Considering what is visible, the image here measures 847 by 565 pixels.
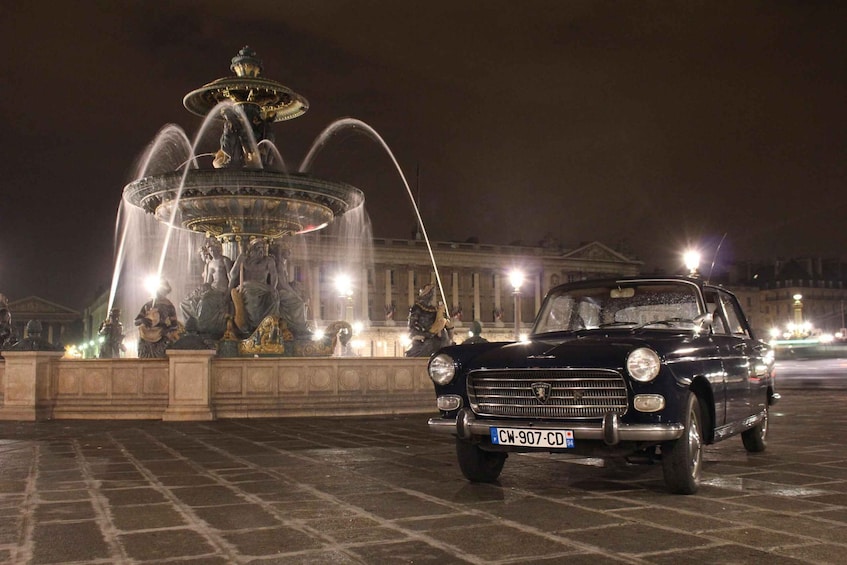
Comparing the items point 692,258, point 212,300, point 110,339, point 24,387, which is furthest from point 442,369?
point 692,258

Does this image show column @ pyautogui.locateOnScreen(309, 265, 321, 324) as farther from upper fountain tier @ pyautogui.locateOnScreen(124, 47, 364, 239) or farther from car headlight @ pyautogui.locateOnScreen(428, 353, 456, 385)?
car headlight @ pyautogui.locateOnScreen(428, 353, 456, 385)

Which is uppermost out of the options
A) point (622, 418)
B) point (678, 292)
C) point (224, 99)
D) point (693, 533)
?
point (224, 99)

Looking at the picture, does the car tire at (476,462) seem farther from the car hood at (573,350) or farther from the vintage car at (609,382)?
the car hood at (573,350)

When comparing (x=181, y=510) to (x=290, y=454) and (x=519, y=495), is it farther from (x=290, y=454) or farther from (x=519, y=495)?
(x=290, y=454)

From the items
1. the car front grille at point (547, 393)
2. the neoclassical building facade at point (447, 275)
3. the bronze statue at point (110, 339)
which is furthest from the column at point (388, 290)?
the car front grille at point (547, 393)

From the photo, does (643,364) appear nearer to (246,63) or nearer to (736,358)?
(736,358)

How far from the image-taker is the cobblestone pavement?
4914 millimetres

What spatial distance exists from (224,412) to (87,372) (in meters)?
2.59

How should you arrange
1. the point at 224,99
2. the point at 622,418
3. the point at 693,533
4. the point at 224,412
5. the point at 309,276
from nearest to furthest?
the point at 693,533, the point at 622,418, the point at 224,412, the point at 224,99, the point at 309,276

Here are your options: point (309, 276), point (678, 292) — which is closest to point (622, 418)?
→ point (678, 292)

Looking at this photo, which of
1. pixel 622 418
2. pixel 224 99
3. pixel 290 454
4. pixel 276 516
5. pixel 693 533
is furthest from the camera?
pixel 224 99

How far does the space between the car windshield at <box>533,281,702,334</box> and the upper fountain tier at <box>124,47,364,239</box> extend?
10865mm

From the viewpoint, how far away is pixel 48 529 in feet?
18.3

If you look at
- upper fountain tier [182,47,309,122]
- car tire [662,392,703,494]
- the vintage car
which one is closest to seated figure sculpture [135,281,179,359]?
upper fountain tier [182,47,309,122]
